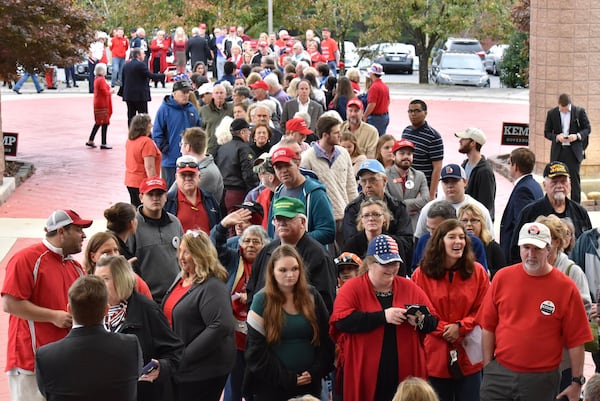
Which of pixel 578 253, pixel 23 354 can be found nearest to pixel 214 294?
pixel 23 354

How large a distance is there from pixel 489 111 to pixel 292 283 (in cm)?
2509

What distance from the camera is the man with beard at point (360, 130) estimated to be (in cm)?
1428

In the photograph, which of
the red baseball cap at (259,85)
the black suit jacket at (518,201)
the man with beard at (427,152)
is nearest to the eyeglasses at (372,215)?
the black suit jacket at (518,201)

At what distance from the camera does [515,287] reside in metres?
7.65

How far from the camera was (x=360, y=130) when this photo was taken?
47.4ft

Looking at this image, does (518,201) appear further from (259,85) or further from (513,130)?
(513,130)

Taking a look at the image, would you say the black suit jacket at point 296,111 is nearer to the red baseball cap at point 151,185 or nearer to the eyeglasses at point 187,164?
the eyeglasses at point 187,164

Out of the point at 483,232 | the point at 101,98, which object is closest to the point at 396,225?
the point at 483,232

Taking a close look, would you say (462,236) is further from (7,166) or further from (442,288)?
(7,166)

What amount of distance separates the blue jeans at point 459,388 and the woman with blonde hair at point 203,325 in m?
1.55

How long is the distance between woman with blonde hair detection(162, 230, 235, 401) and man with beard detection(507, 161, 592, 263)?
128 inches

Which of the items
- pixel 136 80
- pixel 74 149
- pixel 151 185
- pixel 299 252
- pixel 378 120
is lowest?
pixel 74 149

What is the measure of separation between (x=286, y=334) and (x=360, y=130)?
7.22 metres

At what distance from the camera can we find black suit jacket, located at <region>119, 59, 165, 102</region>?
73.5 ft
